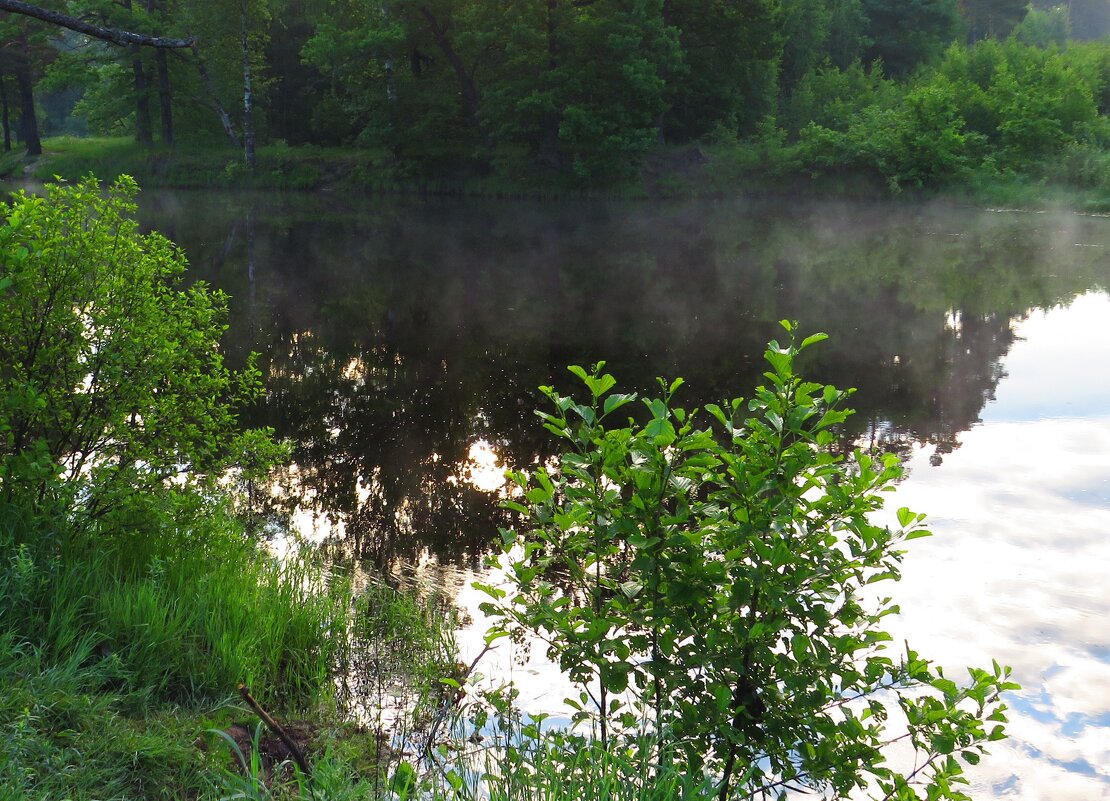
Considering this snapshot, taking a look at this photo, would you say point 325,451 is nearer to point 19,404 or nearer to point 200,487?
point 200,487

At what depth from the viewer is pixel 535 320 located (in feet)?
48.9

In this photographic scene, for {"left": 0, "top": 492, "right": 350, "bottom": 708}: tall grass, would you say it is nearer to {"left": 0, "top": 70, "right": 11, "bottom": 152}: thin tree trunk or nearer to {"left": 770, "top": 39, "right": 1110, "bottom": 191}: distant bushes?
{"left": 770, "top": 39, "right": 1110, "bottom": 191}: distant bushes

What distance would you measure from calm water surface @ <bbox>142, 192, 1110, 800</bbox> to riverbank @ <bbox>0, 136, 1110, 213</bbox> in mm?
7380

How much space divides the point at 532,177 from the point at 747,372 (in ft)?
90.4

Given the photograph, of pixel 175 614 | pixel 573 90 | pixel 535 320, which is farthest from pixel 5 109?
pixel 175 614

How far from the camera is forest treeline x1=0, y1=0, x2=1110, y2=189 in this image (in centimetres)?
3481

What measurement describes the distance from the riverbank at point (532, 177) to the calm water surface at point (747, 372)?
7380mm

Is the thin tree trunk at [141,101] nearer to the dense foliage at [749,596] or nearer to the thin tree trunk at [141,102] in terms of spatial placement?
the thin tree trunk at [141,102]

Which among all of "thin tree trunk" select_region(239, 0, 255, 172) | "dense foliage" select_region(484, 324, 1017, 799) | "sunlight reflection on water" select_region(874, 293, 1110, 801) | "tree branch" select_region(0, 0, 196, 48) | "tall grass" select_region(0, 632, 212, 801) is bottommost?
"sunlight reflection on water" select_region(874, 293, 1110, 801)

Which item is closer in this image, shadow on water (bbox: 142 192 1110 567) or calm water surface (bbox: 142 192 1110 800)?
calm water surface (bbox: 142 192 1110 800)

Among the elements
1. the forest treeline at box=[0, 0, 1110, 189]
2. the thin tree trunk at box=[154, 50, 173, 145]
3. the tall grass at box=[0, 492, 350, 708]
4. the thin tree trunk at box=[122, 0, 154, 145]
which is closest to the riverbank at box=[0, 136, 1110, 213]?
the forest treeline at box=[0, 0, 1110, 189]

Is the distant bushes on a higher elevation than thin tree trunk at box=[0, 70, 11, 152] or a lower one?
lower

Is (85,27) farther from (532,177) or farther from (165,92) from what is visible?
(165,92)

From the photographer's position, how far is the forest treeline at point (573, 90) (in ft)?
114
